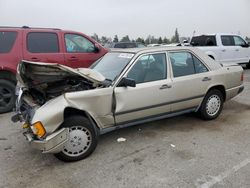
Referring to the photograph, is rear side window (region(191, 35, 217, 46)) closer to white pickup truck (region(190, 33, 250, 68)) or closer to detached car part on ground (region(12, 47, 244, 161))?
white pickup truck (region(190, 33, 250, 68))

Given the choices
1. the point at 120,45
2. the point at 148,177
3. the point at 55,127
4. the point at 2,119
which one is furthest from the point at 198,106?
the point at 120,45

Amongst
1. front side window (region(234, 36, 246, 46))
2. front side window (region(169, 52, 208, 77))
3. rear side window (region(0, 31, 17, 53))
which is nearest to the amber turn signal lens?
front side window (region(169, 52, 208, 77))

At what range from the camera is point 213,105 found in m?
5.14

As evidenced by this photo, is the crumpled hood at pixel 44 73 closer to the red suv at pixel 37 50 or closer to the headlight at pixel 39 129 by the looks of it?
the headlight at pixel 39 129

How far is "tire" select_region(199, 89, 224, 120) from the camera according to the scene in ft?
16.5

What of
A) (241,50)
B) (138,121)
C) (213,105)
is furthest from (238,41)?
(138,121)

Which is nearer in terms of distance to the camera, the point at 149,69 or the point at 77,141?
the point at 77,141

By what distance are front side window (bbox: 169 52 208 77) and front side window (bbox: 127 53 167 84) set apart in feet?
0.69

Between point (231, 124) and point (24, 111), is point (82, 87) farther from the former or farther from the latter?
point (231, 124)

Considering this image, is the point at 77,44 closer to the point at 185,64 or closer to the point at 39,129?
the point at 185,64

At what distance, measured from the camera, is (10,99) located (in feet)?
20.8

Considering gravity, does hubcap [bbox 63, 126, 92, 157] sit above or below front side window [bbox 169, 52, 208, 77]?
below

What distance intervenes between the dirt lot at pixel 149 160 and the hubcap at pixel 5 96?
1.42m

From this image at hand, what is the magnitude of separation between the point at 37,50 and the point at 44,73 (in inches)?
125
